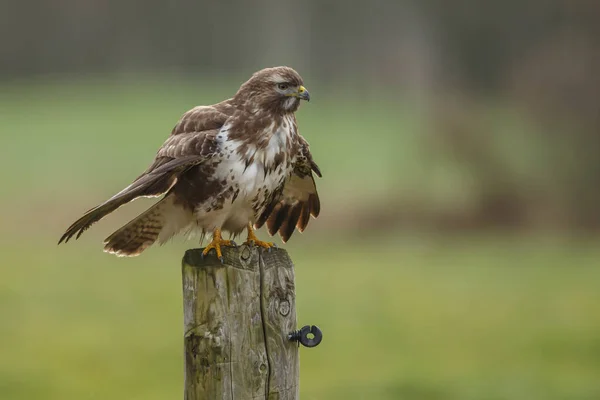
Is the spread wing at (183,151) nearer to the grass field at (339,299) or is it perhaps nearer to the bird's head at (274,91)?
the bird's head at (274,91)

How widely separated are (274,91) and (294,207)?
66cm

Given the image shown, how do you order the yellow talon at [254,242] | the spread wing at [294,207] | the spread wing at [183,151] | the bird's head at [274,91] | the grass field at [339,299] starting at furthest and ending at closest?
1. the grass field at [339,299]
2. the spread wing at [294,207]
3. the bird's head at [274,91]
4. the spread wing at [183,151]
5. the yellow talon at [254,242]

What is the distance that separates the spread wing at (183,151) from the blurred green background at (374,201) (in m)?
5.74

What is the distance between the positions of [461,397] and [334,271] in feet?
17.6

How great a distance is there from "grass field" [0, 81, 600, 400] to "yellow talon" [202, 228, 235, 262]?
5.76m

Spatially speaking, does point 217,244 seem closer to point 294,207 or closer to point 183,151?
point 183,151

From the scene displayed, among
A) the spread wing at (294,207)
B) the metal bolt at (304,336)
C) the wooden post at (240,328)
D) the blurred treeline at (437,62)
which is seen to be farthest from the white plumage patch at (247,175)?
the blurred treeline at (437,62)

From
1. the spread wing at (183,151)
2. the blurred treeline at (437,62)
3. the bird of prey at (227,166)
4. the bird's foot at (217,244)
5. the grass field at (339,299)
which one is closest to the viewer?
the bird's foot at (217,244)

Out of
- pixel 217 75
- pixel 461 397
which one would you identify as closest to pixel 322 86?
pixel 217 75

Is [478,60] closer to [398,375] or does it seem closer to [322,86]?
[322,86]

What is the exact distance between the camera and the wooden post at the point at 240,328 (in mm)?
4824

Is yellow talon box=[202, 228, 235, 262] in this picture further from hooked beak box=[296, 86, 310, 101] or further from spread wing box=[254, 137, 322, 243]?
hooked beak box=[296, 86, 310, 101]

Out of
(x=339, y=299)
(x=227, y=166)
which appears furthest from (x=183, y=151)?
(x=339, y=299)

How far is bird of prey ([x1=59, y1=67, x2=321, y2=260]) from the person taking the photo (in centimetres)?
569
